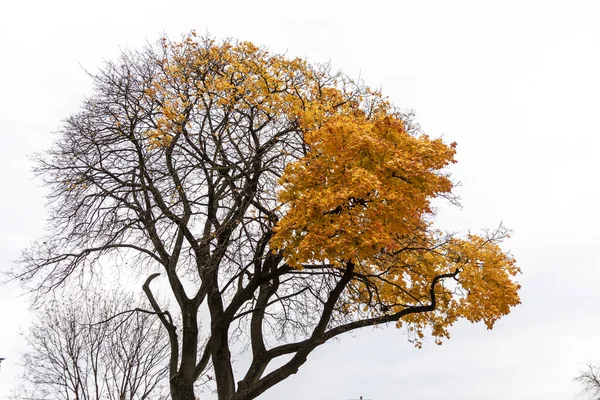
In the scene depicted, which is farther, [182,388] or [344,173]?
[182,388]

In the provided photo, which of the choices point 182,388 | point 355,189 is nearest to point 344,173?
point 355,189

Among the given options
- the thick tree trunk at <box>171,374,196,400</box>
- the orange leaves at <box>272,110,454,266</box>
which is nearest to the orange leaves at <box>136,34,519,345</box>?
the orange leaves at <box>272,110,454,266</box>

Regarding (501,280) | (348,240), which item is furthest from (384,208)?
(501,280)

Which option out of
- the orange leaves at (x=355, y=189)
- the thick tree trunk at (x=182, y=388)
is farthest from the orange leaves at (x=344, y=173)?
the thick tree trunk at (x=182, y=388)

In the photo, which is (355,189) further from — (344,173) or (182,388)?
(182,388)

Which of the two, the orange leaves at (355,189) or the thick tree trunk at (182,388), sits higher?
the orange leaves at (355,189)

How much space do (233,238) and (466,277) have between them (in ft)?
17.1

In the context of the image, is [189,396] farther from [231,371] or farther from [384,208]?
[384,208]

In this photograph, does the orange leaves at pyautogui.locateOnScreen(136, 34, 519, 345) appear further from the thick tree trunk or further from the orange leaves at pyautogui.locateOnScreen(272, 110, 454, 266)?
the thick tree trunk

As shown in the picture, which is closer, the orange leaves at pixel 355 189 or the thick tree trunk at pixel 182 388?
the orange leaves at pixel 355 189

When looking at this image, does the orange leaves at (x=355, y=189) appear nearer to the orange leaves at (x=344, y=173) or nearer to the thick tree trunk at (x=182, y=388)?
the orange leaves at (x=344, y=173)

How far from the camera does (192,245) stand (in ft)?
45.4

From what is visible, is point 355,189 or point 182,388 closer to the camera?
point 355,189

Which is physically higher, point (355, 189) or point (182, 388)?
point (355, 189)
